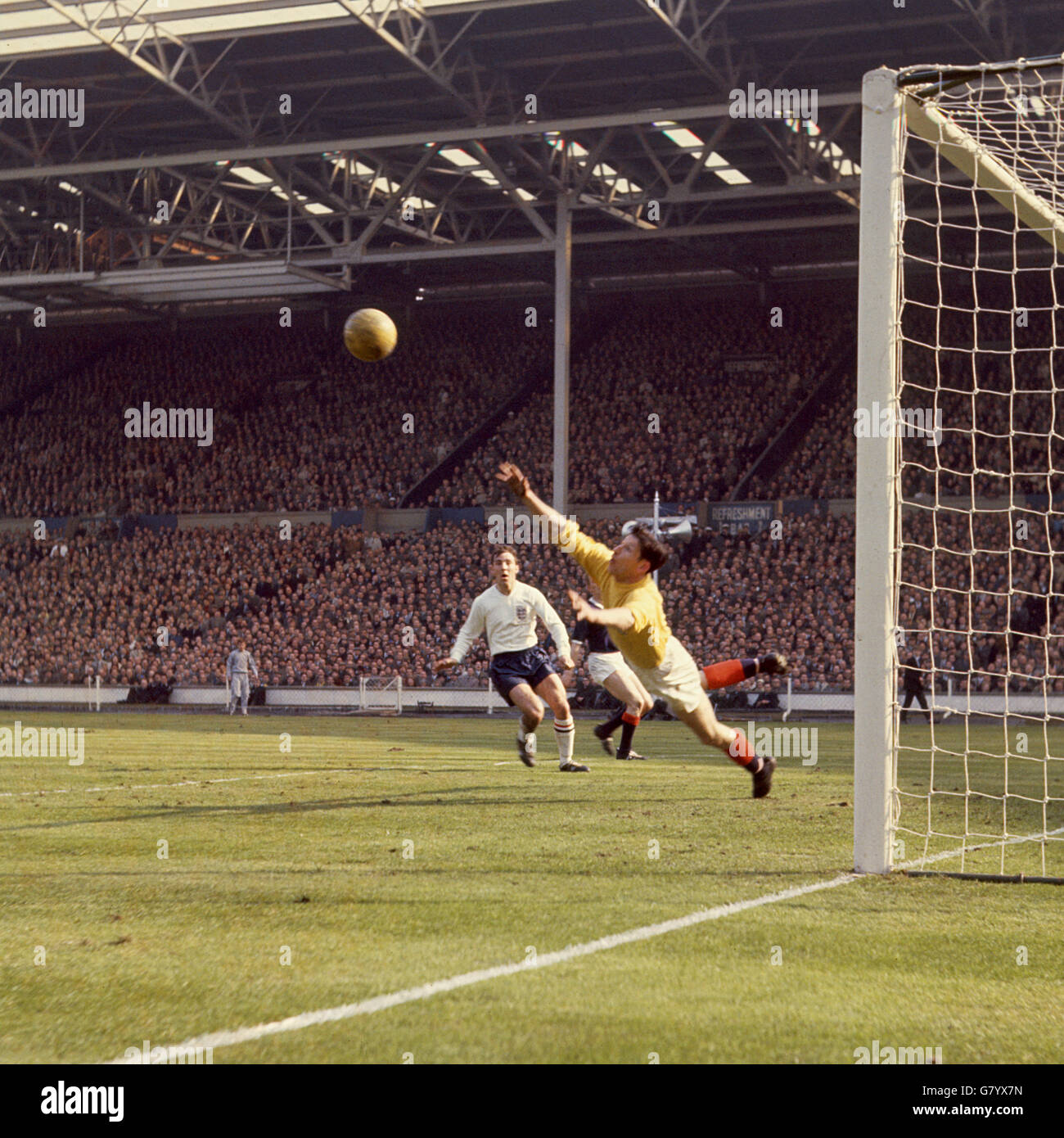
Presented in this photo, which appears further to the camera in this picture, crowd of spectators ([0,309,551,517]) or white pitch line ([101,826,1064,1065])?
crowd of spectators ([0,309,551,517])

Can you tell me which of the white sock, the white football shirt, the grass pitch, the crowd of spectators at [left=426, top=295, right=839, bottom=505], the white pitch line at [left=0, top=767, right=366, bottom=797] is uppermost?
the crowd of spectators at [left=426, top=295, right=839, bottom=505]

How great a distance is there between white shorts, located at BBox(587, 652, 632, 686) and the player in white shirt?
11.0 inches

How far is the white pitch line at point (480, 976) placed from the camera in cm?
448

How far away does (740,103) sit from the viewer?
27875 mm

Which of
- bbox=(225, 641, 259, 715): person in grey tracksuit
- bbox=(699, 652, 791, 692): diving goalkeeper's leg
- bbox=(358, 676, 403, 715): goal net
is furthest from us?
bbox=(358, 676, 403, 715): goal net

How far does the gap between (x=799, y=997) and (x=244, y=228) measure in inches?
1496

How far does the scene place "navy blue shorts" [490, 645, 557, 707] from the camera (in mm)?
14094

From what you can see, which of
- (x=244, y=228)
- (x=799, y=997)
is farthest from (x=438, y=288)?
(x=799, y=997)

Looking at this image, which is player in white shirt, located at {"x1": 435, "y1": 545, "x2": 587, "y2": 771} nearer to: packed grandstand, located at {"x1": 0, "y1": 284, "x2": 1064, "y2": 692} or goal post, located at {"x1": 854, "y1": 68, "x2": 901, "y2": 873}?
goal post, located at {"x1": 854, "y1": 68, "x2": 901, "y2": 873}

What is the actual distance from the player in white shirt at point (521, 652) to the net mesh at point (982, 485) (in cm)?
331

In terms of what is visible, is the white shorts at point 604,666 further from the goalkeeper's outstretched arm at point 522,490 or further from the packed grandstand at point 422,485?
the packed grandstand at point 422,485

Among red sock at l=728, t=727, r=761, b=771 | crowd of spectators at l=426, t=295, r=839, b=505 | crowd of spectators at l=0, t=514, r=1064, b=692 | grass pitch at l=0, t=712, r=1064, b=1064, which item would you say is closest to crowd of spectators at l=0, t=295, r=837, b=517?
crowd of spectators at l=426, t=295, r=839, b=505

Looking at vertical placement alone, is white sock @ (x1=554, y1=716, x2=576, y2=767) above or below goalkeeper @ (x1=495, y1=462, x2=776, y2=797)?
below
